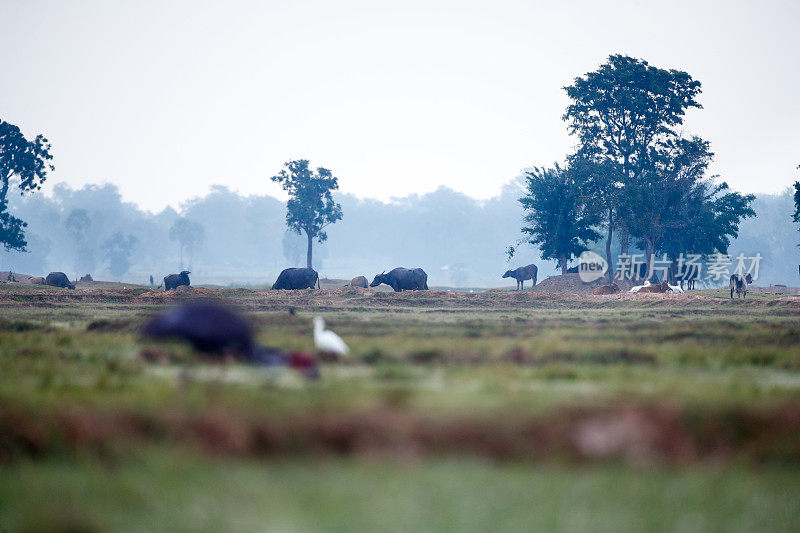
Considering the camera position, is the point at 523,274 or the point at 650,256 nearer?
the point at 650,256

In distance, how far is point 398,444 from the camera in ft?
29.2

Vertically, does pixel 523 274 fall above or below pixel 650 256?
below

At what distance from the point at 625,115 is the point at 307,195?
32.1m

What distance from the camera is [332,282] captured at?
2876 inches

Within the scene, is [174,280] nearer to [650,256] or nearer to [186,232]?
[650,256]

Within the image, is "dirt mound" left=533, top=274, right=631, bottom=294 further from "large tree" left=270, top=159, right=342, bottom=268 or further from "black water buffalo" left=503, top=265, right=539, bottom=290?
"large tree" left=270, top=159, right=342, bottom=268

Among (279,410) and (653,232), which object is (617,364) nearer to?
(279,410)

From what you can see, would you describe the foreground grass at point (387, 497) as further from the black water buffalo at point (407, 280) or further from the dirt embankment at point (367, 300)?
the black water buffalo at point (407, 280)

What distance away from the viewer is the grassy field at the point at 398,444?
713 cm

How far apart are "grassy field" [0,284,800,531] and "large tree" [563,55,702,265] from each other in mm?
51957

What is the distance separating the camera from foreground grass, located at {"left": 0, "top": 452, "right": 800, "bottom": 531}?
692cm

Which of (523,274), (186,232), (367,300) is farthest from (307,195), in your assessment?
(186,232)

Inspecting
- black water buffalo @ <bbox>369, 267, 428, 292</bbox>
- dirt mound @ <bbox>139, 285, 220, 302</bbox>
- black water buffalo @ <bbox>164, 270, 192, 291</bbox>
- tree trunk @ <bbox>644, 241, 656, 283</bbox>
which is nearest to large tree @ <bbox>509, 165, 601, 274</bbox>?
tree trunk @ <bbox>644, 241, 656, 283</bbox>

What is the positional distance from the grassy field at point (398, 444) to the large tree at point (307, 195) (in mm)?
67347
